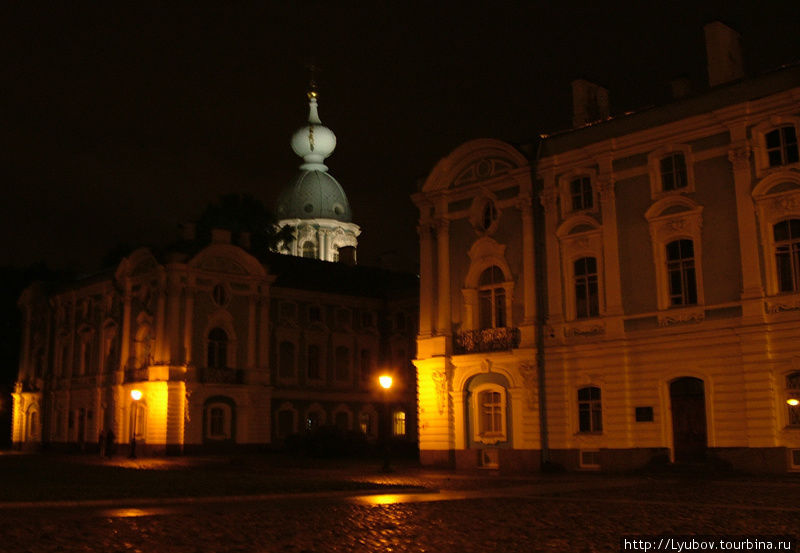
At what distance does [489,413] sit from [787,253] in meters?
11.7

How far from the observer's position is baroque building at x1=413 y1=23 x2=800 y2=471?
2764 cm

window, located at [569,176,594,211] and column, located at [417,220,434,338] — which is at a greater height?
window, located at [569,176,594,211]

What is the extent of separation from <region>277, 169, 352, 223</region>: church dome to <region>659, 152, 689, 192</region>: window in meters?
52.0

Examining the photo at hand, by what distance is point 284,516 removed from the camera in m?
15.8

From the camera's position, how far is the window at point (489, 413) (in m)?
33.4

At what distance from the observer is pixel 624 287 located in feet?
101

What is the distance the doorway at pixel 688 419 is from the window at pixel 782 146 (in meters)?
6.91

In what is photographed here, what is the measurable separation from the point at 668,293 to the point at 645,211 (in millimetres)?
2764

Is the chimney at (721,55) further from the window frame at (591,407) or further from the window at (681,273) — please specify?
the window frame at (591,407)

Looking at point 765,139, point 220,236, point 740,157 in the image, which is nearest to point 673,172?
point 740,157

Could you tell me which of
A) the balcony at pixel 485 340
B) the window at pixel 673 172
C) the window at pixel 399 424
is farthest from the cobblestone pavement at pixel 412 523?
the window at pixel 399 424

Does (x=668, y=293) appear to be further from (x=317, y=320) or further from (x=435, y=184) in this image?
(x=317, y=320)

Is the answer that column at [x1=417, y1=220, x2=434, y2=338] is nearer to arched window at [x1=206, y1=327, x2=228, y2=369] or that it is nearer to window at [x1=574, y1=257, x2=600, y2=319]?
window at [x1=574, y1=257, x2=600, y2=319]

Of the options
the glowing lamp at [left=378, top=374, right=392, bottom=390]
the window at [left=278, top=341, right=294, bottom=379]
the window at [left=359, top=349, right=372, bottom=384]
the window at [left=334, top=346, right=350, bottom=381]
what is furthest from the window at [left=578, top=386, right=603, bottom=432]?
the window at [left=359, top=349, right=372, bottom=384]
